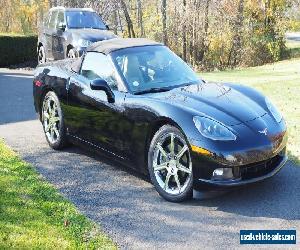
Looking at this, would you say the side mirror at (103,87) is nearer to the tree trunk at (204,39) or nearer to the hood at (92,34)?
the hood at (92,34)

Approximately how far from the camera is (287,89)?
12055 mm

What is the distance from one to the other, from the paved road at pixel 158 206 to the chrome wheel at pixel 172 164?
0.19 meters

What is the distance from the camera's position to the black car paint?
471 centimetres

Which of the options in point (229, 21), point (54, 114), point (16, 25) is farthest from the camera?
point (16, 25)

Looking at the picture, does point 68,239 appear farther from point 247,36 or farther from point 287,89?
point 247,36

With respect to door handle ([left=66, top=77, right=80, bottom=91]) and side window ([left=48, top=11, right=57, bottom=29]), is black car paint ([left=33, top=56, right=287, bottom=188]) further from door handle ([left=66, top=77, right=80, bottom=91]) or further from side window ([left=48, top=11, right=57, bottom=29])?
side window ([left=48, top=11, right=57, bottom=29])

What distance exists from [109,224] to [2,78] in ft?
40.1

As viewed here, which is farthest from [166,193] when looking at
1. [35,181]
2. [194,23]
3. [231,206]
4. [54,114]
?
[194,23]

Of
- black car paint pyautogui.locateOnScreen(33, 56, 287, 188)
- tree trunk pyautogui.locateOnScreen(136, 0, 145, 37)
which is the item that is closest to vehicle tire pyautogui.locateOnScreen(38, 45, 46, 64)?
black car paint pyautogui.locateOnScreen(33, 56, 287, 188)

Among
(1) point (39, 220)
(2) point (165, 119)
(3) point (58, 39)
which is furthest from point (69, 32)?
(1) point (39, 220)

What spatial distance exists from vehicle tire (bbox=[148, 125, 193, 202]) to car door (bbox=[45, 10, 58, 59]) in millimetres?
11011

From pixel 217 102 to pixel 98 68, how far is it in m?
1.77

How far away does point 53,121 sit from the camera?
278 inches

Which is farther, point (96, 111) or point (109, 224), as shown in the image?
point (96, 111)
